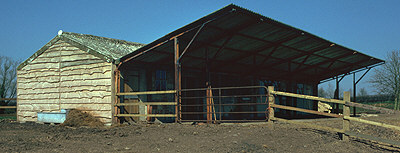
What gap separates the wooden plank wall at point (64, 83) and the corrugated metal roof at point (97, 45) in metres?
0.23

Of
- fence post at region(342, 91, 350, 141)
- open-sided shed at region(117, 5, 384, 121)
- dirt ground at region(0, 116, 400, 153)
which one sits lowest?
dirt ground at region(0, 116, 400, 153)

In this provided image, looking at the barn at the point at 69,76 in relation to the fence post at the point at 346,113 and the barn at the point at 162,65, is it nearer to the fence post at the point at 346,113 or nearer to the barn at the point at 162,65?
the barn at the point at 162,65

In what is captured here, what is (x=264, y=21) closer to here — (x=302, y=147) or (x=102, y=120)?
(x=302, y=147)

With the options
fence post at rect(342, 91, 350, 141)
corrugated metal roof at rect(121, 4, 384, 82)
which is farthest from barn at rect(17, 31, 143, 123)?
fence post at rect(342, 91, 350, 141)

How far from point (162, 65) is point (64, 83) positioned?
4504 millimetres

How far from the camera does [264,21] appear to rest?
11344mm

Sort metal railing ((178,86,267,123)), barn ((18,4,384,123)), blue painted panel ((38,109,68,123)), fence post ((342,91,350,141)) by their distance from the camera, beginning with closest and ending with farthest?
1. fence post ((342,91,350,141))
2. barn ((18,4,384,123))
3. blue painted panel ((38,109,68,123))
4. metal railing ((178,86,267,123))

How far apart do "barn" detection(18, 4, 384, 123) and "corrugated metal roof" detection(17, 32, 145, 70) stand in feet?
0.14

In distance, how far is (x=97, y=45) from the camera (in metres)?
14.4

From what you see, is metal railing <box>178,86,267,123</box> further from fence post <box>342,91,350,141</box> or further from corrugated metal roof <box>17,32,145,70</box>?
fence post <box>342,91,350,141</box>

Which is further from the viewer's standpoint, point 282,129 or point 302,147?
point 282,129

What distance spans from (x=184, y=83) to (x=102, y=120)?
4.70 metres

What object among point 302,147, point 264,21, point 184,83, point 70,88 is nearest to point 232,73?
point 184,83

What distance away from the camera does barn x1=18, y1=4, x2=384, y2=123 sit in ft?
37.5
